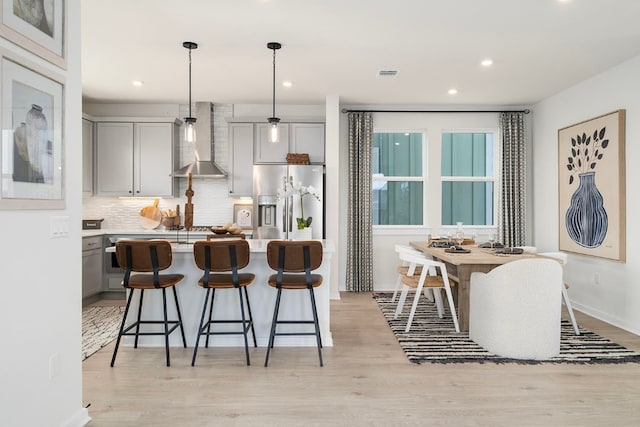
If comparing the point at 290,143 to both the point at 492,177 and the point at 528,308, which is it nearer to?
the point at 492,177

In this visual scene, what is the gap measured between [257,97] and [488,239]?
12.6ft

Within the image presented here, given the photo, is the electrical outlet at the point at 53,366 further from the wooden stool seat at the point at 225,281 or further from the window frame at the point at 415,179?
the window frame at the point at 415,179

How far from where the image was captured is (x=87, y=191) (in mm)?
6195

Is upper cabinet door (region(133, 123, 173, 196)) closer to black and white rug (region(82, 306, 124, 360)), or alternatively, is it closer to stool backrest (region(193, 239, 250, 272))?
black and white rug (region(82, 306, 124, 360))

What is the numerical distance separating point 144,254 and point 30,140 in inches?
62.6

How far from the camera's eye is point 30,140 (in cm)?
209

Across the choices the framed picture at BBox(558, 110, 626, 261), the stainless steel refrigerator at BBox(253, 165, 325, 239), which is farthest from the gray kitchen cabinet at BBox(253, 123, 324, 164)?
the framed picture at BBox(558, 110, 626, 261)

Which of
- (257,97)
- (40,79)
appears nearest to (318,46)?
(257,97)

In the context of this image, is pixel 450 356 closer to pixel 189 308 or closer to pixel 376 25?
pixel 189 308

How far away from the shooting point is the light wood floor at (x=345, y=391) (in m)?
2.67

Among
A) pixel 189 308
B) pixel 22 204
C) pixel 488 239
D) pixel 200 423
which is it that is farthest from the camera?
pixel 488 239

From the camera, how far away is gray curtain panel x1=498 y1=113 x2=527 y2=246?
6523mm

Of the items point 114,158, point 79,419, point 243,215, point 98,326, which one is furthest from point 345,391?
point 114,158

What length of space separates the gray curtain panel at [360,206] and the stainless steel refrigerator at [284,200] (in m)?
0.65
